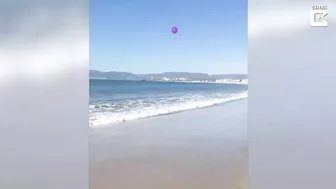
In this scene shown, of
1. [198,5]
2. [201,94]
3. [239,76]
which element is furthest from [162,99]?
[198,5]

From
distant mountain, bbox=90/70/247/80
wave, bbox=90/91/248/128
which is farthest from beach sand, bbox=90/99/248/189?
distant mountain, bbox=90/70/247/80

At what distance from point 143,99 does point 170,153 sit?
1.35ft

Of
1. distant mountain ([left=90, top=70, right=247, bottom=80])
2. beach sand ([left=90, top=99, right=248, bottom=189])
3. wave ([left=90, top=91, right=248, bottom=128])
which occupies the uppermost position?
distant mountain ([left=90, top=70, right=247, bottom=80])

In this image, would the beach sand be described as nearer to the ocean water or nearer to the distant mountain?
the ocean water

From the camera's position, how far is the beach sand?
7.66 ft

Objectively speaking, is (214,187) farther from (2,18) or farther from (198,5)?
(2,18)

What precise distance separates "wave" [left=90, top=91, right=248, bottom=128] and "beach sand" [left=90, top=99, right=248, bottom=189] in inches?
1.6

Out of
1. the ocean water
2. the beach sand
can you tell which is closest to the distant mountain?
the ocean water

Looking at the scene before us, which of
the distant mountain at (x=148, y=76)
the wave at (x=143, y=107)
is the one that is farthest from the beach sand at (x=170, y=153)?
the distant mountain at (x=148, y=76)

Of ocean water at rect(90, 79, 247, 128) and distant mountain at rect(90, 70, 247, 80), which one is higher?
distant mountain at rect(90, 70, 247, 80)

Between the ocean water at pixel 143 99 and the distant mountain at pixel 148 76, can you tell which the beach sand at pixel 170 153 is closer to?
the ocean water at pixel 143 99

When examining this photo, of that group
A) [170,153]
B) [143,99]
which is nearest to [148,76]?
[143,99]

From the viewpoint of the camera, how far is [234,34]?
2318mm

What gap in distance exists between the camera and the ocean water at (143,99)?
2.32 meters
